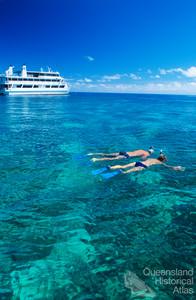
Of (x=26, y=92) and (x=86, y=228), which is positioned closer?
(x=86, y=228)

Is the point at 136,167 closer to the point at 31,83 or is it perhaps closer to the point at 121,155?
the point at 121,155

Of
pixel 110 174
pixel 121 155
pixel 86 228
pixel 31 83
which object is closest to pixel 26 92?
pixel 31 83

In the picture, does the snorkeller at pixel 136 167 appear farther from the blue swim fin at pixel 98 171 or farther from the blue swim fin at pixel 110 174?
the blue swim fin at pixel 98 171

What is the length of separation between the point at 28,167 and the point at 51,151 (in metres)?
4.77

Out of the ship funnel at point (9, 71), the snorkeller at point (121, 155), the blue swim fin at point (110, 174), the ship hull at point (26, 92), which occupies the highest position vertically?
the ship funnel at point (9, 71)

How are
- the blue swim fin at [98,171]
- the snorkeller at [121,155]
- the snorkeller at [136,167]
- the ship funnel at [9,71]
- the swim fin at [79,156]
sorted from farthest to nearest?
the ship funnel at [9,71] < the swim fin at [79,156] < the snorkeller at [121,155] < the snorkeller at [136,167] < the blue swim fin at [98,171]

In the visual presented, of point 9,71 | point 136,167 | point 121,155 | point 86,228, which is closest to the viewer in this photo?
point 86,228

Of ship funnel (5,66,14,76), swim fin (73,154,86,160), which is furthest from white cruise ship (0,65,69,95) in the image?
swim fin (73,154,86,160)

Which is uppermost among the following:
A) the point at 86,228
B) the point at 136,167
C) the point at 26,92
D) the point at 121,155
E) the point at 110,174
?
the point at 26,92

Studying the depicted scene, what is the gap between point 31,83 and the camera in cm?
9850

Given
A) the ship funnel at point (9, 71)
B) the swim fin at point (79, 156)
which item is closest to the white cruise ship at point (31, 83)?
the ship funnel at point (9, 71)

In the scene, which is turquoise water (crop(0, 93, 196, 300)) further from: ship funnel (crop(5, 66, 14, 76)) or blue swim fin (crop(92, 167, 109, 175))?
ship funnel (crop(5, 66, 14, 76))

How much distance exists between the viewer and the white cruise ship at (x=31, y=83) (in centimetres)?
9175

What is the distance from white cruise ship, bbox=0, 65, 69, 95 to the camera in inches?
3612
